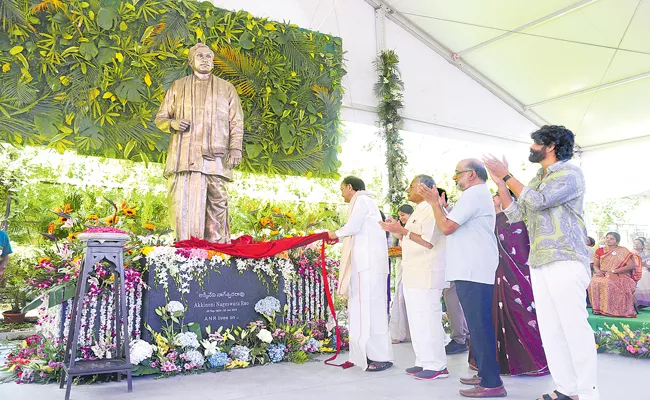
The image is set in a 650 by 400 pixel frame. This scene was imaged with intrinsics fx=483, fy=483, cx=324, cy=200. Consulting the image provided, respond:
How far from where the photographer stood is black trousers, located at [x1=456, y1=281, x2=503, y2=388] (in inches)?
123

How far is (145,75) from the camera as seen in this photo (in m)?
6.59

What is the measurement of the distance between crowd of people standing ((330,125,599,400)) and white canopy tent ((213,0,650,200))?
4.91 meters

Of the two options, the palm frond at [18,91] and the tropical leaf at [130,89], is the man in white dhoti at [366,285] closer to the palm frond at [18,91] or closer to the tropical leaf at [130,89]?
the tropical leaf at [130,89]

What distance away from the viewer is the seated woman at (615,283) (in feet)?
17.9

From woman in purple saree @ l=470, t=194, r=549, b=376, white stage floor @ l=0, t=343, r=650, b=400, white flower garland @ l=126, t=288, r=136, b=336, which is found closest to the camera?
white stage floor @ l=0, t=343, r=650, b=400

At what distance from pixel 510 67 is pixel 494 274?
719cm

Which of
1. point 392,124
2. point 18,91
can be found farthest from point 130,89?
point 392,124

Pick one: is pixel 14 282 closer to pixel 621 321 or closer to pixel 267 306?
pixel 267 306

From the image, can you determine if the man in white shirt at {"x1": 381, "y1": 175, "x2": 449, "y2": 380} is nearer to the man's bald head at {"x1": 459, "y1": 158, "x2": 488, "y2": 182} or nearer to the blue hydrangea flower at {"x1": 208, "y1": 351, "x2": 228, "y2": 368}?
the man's bald head at {"x1": 459, "y1": 158, "x2": 488, "y2": 182}

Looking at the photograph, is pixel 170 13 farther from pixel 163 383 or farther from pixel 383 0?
pixel 163 383

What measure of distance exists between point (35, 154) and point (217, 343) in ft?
12.4

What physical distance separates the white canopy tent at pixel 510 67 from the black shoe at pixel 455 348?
15.3 ft

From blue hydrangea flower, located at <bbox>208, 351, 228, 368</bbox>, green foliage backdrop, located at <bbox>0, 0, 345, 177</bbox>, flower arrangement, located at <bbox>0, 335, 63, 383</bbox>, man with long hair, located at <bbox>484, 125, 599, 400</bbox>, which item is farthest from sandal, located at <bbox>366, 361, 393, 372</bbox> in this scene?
green foliage backdrop, located at <bbox>0, 0, 345, 177</bbox>

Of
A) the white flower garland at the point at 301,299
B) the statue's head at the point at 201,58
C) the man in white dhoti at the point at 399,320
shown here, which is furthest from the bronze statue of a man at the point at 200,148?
the man in white dhoti at the point at 399,320
